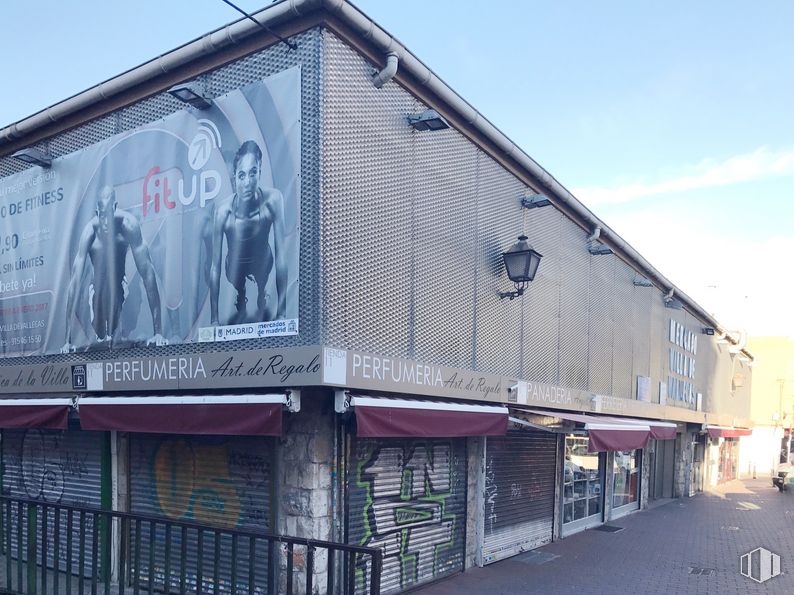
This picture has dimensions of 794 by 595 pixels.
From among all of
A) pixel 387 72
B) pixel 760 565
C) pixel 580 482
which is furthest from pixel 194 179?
pixel 760 565

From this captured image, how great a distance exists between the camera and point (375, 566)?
446 centimetres

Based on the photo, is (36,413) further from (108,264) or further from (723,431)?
(723,431)

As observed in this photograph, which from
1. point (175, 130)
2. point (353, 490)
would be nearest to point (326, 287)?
point (353, 490)

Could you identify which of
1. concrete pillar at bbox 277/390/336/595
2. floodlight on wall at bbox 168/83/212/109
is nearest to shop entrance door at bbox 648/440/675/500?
concrete pillar at bbox 277/390/336/595

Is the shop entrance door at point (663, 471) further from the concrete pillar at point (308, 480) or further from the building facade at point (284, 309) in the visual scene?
the concrete pillar at point (308, 480)

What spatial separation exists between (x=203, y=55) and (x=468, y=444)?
5937 millimetres

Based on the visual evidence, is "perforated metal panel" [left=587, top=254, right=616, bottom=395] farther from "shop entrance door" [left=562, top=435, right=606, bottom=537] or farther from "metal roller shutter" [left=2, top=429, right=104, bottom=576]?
"metal roller shutter" [left=2, top=429, right=104, bottom=576]

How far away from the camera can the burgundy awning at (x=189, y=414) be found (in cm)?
635

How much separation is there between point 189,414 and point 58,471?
3.49 metres

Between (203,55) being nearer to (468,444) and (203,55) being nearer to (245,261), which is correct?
(245,261)

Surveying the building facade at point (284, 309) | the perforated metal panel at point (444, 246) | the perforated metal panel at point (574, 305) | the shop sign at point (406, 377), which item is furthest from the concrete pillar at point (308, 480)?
the perforated metal panel at point (574, 305)

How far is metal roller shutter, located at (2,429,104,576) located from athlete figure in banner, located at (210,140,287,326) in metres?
3.00

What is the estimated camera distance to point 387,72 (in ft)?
24.4

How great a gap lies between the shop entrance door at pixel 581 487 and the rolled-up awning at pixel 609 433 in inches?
29.9
